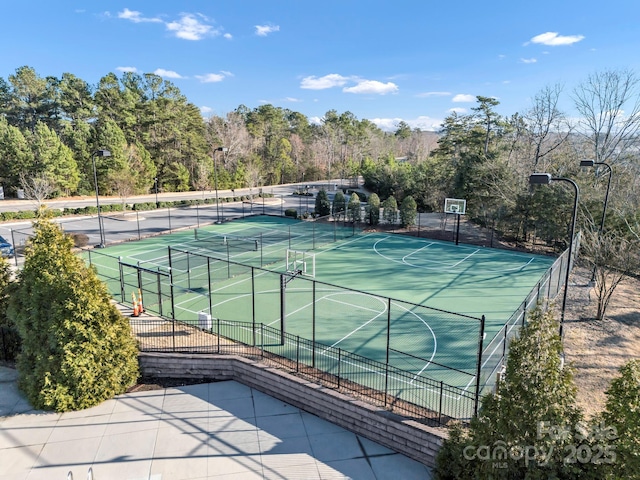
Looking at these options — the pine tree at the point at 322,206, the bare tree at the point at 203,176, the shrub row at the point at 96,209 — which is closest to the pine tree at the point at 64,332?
the shrub row at the point at 96,209

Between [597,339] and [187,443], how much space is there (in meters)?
12.7

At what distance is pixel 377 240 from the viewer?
1155 inches

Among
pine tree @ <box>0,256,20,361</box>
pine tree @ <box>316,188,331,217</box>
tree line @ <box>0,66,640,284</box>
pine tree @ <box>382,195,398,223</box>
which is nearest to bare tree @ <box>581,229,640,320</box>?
tree line @ <box>0,66,640,284</box>

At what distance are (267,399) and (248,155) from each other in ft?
198

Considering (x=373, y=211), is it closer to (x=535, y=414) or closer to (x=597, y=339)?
(x=597, y=339)

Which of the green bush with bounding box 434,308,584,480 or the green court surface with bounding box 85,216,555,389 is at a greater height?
the green bush with bounding box 434,308,584,480

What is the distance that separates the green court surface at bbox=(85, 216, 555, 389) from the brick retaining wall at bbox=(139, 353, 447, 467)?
5.11 feet

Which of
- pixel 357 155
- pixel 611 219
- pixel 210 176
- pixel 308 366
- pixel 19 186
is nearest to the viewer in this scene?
pixel 308 366

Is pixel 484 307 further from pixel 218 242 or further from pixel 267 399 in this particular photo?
pixel 218 242

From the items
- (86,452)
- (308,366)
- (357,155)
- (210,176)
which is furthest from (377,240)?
(357,155)

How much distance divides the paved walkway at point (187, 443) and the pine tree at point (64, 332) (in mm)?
464

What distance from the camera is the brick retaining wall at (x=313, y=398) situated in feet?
26.9

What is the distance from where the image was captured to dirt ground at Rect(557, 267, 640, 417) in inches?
419

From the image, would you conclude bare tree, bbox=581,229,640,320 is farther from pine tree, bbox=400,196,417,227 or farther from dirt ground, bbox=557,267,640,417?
pine tree, bbox=400,196,417,227
